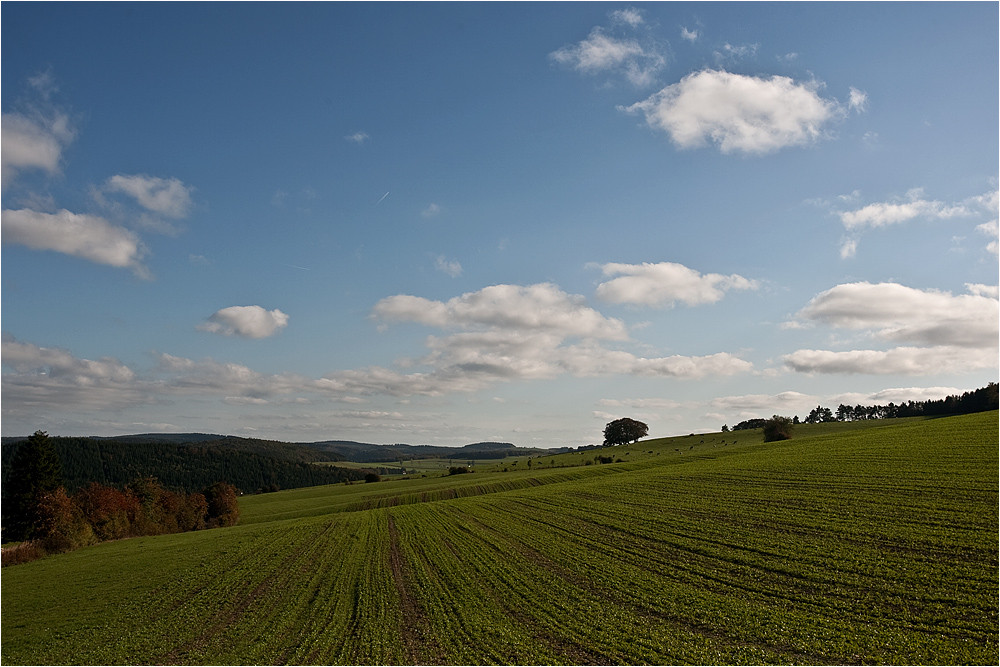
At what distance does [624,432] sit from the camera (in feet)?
607

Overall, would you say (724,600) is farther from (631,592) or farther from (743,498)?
(743,498)

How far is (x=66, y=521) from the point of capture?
7700 cm

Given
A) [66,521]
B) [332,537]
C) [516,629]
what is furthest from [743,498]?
[66,521]

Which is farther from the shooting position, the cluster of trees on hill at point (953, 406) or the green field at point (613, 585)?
the cluster of trees on hill at point (953, 406)

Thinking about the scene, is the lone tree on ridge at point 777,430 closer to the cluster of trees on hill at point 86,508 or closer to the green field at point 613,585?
the green field at point 613,585

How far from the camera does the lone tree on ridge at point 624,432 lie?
18375cm

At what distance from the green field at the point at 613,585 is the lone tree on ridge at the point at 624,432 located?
128 m

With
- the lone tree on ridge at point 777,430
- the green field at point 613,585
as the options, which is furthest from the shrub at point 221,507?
the lone tree on ridge at point 777,430

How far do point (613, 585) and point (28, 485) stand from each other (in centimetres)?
10409

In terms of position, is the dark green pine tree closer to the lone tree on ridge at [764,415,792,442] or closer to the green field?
the green field

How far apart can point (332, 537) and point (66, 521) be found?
47.7m

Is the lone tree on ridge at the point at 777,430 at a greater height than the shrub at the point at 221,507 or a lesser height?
greater

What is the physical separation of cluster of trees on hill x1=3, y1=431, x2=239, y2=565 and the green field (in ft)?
92.9

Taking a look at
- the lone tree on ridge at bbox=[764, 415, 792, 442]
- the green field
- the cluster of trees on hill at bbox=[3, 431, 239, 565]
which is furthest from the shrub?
the lone tree on ridge at bbox=[764, 415, 792, 442]
